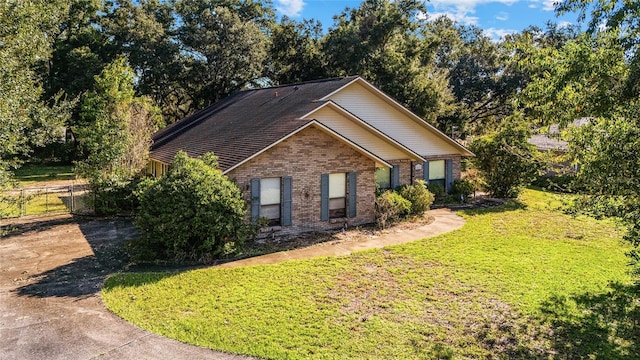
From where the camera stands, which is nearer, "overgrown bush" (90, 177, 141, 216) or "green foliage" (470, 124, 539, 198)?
"overgrown bush" (90, 177, 141, 216)

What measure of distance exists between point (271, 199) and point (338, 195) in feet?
9.81

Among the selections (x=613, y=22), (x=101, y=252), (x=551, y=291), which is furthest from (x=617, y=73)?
(x=101, y=252)

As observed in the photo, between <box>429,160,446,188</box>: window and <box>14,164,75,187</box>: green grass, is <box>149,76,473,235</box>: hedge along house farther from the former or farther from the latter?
<box>14,164,75,187</box>: green grass

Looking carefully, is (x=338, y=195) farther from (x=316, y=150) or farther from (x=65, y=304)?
(x=65, y=304)

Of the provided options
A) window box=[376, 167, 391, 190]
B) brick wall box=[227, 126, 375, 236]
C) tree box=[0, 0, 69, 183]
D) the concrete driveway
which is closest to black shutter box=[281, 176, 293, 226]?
brick wall box=[227, 126, 375, 236]

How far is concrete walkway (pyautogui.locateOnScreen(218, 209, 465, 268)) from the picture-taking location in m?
14.2

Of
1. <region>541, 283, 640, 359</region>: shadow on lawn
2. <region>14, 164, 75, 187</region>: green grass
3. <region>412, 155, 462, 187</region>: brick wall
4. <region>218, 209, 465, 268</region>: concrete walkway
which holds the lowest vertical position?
<region>541, 283, 640, 359</region>: shadow on lawn

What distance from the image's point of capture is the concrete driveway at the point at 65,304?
8.62 meters

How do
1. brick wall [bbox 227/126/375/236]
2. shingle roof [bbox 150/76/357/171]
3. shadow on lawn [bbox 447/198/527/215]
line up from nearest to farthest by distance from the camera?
brick wall [bbox 227/126/375/236] → shingle roof [bbox 150/76/357/171] → shadow on lawn [bbox 447/198/527/215]

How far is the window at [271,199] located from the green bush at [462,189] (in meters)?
11.9

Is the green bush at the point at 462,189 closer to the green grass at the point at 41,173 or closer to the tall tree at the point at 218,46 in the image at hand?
the tall tree at the point at 218,46

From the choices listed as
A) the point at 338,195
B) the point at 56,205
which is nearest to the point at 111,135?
the point at 56,205

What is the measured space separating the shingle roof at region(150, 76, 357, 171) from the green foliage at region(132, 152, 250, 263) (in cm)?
180

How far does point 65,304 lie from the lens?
35.0ft
